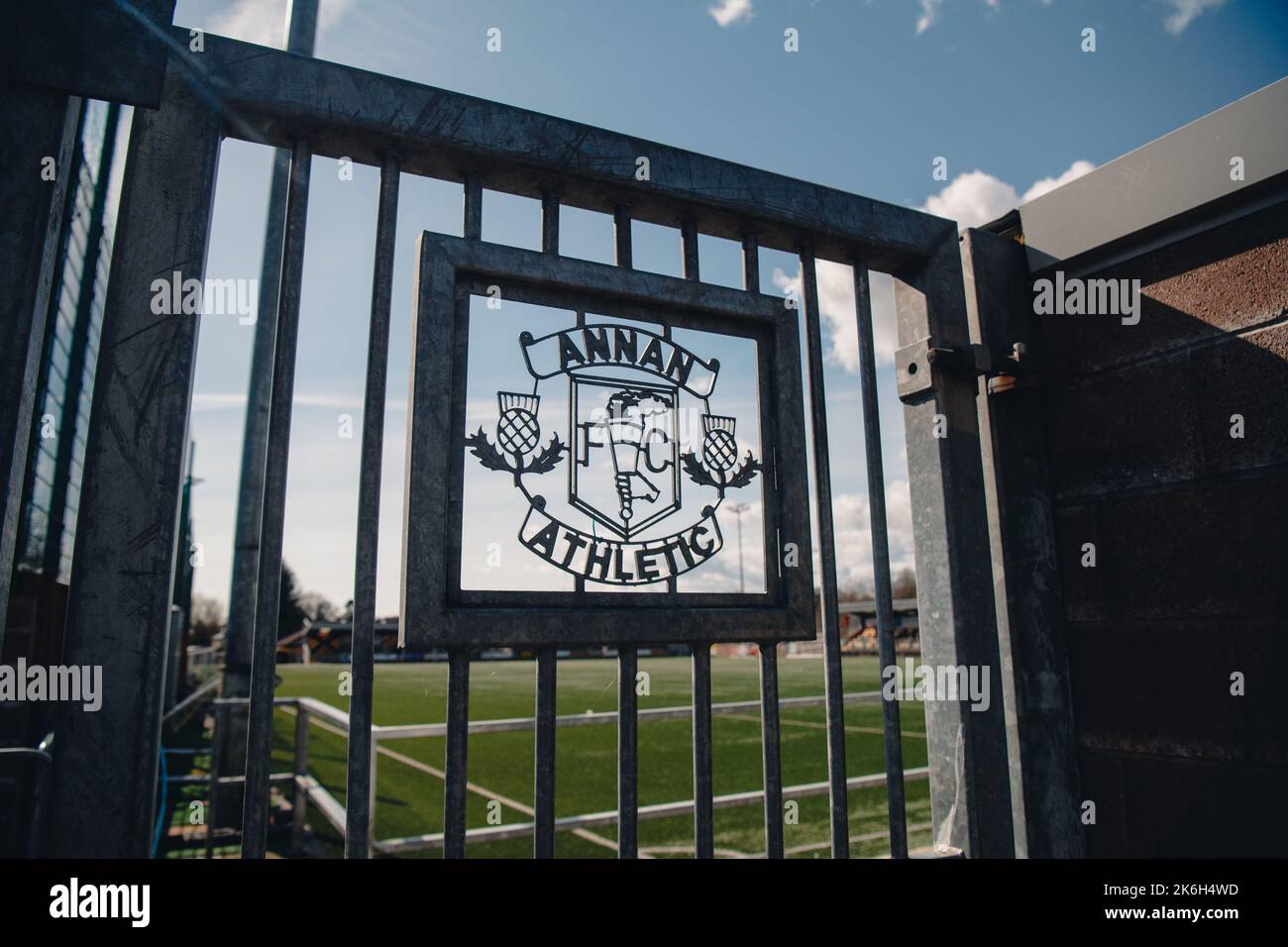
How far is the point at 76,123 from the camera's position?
137 cm

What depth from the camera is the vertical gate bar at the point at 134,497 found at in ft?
3.85

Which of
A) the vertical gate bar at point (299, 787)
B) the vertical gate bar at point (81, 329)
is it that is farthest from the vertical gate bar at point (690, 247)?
the vertical gate bar at point (81, 329)

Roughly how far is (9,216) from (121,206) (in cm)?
15

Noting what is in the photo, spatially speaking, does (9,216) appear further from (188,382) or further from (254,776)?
(254,776)

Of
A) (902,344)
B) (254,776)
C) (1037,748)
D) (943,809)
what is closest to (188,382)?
(254,776)

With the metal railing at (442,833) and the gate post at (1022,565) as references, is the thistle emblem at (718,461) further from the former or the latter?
the metal railing at (442,833)

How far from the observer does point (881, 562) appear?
1.75 metres

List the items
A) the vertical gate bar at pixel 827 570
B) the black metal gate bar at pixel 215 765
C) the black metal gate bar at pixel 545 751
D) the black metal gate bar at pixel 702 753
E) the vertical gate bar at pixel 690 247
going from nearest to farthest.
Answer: the black metal gate bar at pixel 545 751 → the black metal gate bar at pixel 702 753 → the vertical gate bar at pixel 827 570 → the vertical gate bar at pixel 690 247 → the black metal gate bar at pixel 215 765

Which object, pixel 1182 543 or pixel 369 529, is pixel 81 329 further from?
pixel 1182 543

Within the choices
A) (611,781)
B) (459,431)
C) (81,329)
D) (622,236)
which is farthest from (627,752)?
(611,781)

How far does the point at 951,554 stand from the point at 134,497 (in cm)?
165

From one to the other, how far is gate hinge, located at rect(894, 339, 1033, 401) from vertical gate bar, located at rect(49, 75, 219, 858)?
1.55 m

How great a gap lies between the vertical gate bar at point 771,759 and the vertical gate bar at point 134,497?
1.05 m
